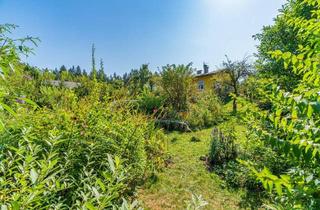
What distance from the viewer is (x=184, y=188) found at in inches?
205

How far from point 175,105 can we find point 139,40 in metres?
4.10

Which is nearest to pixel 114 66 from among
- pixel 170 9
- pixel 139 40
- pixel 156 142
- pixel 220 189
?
pixel 139 40

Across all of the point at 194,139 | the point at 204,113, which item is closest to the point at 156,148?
the point at 194,139

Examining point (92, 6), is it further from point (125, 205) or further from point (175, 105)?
point (125, 205)

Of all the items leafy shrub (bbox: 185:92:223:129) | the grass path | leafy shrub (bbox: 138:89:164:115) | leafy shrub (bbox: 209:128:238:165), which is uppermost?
leafy shrub (bbox: 138:89:164:115)

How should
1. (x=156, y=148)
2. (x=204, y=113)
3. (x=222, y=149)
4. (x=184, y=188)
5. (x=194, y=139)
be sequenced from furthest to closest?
(x=204, y=113)
(x=194, y=139)
(x=222, y=149)
(x=156, y=148)
(x=184, y=188)

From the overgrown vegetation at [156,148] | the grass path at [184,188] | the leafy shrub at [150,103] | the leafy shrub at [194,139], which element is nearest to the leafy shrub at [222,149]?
the overgrown vegetation at [156,148]

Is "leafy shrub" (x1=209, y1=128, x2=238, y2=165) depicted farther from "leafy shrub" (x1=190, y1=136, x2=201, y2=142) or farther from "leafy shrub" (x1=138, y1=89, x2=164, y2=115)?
"leafy shrub" (x1=138, y1=89, x2=164, y2=115)

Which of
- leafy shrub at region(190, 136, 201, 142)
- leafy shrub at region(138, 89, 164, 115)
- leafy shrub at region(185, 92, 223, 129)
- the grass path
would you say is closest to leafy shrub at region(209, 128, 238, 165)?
the grass path

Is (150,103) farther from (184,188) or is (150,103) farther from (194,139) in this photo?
(184,188)

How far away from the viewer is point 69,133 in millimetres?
3840

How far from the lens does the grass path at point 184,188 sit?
4652mm

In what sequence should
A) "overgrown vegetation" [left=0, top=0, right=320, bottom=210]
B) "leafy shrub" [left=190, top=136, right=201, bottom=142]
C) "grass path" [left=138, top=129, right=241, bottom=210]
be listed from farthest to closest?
"leafy shrub" [left=190, top=136, right=201, bottom=142], "grass path" [left=138, top=129, right=241, bottom=210], "overgrown vegetation" [left=0, top=0, right=320, bottom=210]

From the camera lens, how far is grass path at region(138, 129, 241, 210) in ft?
15.3
